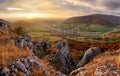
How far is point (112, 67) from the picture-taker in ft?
85.3


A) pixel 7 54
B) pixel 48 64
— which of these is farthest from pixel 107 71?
pixel 7 54

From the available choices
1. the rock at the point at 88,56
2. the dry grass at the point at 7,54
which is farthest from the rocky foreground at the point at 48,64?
the dry grass at the point at 7,54

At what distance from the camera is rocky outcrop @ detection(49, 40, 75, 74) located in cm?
4222

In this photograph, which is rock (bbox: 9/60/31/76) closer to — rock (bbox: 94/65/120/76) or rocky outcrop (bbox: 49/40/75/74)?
rock (bbox: 94/65/120/76)

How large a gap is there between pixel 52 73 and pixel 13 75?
5920 mm

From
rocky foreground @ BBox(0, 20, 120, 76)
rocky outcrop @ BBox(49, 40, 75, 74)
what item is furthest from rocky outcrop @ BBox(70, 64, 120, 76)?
rocky outcrop @ BBox(49, 40, 75, 74)

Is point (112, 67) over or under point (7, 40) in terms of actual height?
under

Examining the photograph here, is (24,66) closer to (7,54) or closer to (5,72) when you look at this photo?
(7,54)

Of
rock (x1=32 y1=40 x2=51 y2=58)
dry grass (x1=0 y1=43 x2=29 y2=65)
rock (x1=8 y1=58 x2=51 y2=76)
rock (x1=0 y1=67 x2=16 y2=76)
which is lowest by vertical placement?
rock (x1=32 y1=40 x2=51 y2=58)

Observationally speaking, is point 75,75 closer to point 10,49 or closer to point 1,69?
point 10,49

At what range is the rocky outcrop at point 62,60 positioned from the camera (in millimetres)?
42219

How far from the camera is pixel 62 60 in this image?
1777 inches

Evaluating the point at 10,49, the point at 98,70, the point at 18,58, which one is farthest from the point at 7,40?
the point at 98,70

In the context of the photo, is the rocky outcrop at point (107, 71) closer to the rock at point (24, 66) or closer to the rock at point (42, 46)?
the rock at point (24, 66)
